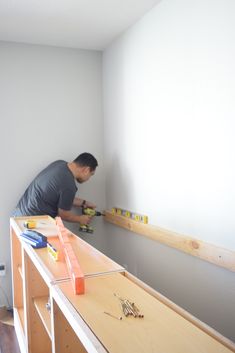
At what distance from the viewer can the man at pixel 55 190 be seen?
8.93ft

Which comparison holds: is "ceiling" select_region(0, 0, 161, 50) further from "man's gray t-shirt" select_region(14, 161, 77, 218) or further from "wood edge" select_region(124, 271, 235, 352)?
"wood edge" select_region(124, 271, 235, 352)

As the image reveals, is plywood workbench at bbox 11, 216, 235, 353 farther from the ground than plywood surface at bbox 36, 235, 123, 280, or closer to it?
closer to it

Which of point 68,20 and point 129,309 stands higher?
point 68,20

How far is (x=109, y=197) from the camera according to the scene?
10.6 feet

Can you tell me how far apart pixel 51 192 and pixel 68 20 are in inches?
54.1

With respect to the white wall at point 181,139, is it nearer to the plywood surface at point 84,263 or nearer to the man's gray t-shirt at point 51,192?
the man's gray t-shirt at point 51,192

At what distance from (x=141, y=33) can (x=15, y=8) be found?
0.92 m

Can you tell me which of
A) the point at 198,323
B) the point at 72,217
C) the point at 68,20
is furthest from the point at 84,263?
the point at 68,20

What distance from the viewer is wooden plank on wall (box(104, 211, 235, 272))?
165 centimetres

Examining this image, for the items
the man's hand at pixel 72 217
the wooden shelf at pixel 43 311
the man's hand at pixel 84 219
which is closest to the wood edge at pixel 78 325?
the wooden shelf at pixel 43 311

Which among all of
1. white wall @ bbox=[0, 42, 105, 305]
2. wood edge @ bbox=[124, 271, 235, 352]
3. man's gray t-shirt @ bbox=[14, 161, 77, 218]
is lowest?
wood edge @ bbox=[124, 271, 235, 352]

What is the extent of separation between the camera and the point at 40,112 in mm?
3014

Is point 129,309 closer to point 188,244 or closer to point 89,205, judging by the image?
point 188,244

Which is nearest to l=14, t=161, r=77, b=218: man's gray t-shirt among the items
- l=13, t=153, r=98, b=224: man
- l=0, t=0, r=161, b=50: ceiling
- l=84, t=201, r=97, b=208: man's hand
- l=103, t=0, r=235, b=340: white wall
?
l=13, t=153, r=98, b=224: man
